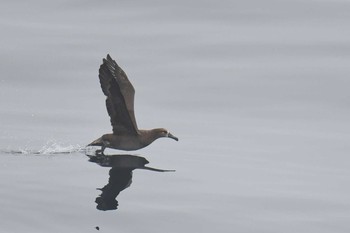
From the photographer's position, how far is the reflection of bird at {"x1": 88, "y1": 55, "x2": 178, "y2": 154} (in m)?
15.7

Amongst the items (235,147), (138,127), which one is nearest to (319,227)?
(235,147)

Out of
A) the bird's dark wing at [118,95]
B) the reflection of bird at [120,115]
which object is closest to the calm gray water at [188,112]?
the reflection of bird at [120,115]

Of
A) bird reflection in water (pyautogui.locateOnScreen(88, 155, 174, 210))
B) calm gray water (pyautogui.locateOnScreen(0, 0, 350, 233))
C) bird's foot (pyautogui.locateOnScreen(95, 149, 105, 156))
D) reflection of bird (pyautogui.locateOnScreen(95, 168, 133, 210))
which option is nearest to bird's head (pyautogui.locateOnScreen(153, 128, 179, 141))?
calm gray water (pyautogui.locateOnScreen(0, 0, 350, 233))

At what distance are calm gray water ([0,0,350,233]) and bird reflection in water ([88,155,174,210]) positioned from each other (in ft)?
0.39

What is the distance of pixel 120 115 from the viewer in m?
16.1

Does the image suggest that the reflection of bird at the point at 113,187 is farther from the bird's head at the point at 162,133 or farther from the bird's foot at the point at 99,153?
the bird's head at the point at 162,133

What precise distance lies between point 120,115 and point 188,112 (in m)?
1.95

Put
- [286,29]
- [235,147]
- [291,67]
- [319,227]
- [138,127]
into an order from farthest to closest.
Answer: [286,29] < [291,67] < [138,127] < [235,147] < [319,227]

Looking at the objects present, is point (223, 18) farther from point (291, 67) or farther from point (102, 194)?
point (102, 194)

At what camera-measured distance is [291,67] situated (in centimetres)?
1969

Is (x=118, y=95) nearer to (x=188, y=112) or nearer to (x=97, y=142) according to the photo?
(x=97, y=142)

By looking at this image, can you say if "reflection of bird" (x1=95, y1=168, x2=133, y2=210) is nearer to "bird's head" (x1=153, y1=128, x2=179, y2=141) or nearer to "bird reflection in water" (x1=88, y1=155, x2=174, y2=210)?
"bird reflection in water" (x1=88, y1=155, x2=174, y2=210)

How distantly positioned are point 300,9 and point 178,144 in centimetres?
647

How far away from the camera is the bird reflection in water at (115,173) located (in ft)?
43.8
